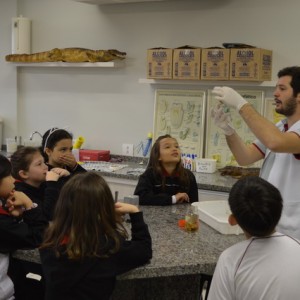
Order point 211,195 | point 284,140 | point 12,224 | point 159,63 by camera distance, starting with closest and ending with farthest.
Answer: point 12,224 < point 284,140 < point 211,195 < point 159,63

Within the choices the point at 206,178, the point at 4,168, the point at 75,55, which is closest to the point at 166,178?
the point at 206,178

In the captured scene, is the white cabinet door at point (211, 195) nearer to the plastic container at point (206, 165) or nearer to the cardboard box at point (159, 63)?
the plastic container at point (206, 165)

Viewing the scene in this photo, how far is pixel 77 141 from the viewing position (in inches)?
179

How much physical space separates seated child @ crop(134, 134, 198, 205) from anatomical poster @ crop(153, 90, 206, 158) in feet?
3.76

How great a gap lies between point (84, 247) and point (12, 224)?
387mm

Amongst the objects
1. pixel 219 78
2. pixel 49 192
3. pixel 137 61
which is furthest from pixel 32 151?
pixel 137 61

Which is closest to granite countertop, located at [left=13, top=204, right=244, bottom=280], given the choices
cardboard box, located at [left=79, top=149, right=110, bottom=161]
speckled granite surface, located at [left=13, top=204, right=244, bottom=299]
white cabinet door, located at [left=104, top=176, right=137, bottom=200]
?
speckled granite surface, located at [left=13, top=204, right=244, bottom=299]

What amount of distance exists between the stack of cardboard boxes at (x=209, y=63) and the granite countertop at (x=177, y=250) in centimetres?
168

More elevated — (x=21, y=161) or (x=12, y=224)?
(x=21, y=161)

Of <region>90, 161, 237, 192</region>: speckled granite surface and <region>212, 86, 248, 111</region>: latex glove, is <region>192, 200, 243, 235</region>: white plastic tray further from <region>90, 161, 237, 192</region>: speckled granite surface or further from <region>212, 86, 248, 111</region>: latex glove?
<region>90, 161, 237, 192</region>: speckled granite surface

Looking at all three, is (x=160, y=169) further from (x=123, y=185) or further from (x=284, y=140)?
(x=123, y=185)

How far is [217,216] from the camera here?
91.0 inches

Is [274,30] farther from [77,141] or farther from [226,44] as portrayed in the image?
[77,141]

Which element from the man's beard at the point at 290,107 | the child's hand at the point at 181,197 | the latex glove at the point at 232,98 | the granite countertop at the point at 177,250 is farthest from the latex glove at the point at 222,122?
the granite countertop at the point at 177,250
